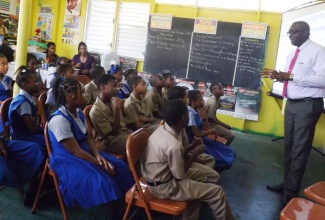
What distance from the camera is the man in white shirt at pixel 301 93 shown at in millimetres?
2289

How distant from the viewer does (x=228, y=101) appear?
5387mm

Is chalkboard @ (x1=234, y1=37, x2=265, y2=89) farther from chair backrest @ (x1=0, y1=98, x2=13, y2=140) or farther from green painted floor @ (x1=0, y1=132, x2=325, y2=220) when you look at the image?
chair backrest @ (x1=0, y1=98, x2=13, y2=140)

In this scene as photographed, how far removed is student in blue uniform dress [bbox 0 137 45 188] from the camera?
190 centimetres

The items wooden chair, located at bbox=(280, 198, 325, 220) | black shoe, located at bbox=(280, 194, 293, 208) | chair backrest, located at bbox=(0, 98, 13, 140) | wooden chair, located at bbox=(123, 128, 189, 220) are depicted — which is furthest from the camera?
black shoe, located at bbox=(280, 194, 293, 208)

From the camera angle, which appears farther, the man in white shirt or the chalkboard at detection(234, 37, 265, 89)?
the chalkboard at detection(234, 37, 265, 89)

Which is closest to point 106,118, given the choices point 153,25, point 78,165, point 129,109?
point 129,109

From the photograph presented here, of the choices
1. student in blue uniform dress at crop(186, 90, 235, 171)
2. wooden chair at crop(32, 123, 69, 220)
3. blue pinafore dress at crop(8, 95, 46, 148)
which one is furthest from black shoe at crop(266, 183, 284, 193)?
blue pinafore dress at crop(8, 95, 46, 148)

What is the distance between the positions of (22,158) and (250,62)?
13.8 feet

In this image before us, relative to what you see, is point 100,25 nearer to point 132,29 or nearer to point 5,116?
point 132,29

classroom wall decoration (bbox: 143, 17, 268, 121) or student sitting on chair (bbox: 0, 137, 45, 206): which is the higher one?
classroom wall decoration (bbox: 143, 17, 268, 121)

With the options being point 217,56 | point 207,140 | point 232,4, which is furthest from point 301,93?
point 232,4

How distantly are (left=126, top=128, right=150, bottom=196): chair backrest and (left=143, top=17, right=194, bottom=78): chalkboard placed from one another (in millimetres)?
3886

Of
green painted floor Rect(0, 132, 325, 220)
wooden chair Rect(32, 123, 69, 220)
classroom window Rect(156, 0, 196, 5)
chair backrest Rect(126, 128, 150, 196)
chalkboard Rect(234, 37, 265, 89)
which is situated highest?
classroom window Rect(156, 0, 196, 5)

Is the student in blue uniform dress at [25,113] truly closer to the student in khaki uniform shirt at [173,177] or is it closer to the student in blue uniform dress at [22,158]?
the student in blue uniform dress at [22,158]
